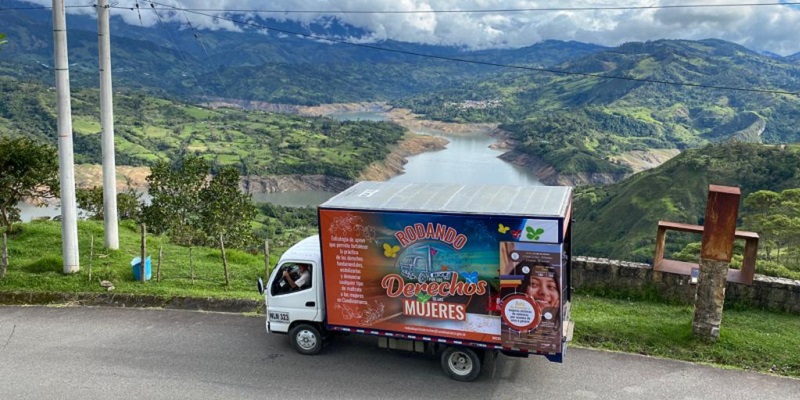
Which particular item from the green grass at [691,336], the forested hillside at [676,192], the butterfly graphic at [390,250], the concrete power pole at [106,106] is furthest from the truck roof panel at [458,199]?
the forested hillside at [676,192]

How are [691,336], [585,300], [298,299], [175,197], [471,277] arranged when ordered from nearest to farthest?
[471,277]
[298,299]
[691,336]
[585,300]
[175,197]

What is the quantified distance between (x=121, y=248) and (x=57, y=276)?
2.57 m

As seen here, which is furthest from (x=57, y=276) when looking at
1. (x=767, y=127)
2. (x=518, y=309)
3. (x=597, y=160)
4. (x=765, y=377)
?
(x=767, y=127)

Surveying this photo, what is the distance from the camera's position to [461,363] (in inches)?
350

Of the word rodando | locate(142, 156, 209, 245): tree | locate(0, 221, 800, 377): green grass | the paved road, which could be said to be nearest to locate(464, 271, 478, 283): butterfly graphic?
the word rodando

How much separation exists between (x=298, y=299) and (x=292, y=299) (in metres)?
0.12

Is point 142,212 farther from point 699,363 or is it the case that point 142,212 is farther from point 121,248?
point 699,363

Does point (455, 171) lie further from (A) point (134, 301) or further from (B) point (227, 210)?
(A) point (134, 301)

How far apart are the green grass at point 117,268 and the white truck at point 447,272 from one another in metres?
4.23

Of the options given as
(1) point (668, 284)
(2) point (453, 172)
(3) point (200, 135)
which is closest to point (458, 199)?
(1) point (668, 284)

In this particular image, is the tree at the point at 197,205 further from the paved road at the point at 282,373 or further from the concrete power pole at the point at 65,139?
the paved road at the point at 282,373

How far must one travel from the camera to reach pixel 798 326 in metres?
11.1

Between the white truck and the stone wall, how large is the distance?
4.11 metres

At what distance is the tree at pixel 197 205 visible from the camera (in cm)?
Answer: 2550
